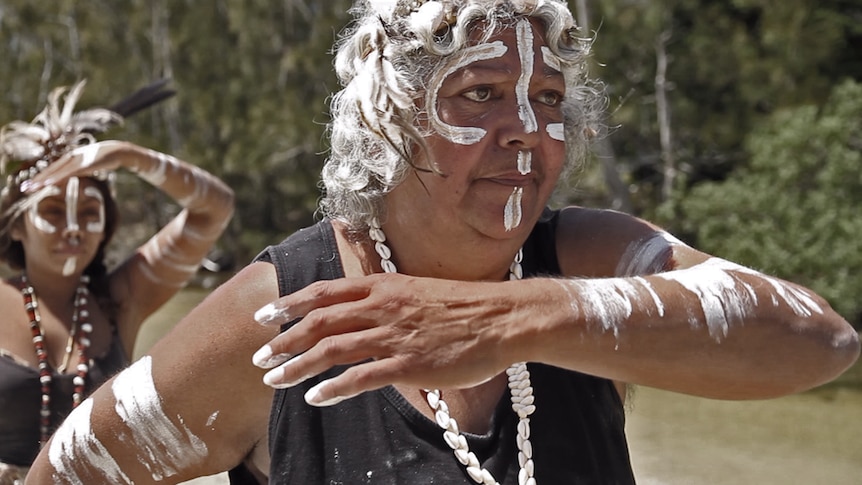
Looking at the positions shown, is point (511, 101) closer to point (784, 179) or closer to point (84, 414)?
point (84, 414)

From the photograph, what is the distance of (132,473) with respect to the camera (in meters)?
1.52

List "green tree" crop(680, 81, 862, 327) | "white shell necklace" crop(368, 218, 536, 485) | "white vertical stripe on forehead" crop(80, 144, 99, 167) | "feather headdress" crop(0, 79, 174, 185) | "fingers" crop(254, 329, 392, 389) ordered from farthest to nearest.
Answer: "green tree" crop(680, 81, 862, 327) < "feather headdress" crop(0, 79, 174, 185) < "white vertical stripe on forehead" crop(80, 144, 99, 167) < "white shell necklace" crop(368, 218, 536, 485) < "fingers" crop(254, 329, 392, 389)

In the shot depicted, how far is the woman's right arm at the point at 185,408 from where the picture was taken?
1449 millimetres

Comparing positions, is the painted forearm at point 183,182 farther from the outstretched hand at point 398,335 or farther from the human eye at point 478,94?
the outstretched hand at point 398,335

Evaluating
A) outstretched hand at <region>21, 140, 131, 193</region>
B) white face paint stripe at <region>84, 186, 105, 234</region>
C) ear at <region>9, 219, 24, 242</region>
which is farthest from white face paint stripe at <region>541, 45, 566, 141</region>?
ear at <region>9, 219, 24, 242</region>

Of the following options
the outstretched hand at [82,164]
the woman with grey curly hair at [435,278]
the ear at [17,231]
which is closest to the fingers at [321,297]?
the woman with grey curly hair at [435,278]

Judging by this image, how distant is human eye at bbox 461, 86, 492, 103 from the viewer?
1.48 metres

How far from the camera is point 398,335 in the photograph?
1.11 m

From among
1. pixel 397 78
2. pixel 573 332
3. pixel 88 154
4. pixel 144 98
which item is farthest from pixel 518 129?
pixel 144 98

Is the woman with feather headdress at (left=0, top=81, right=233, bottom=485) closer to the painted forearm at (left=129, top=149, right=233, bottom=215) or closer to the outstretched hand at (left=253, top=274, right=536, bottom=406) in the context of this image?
the painted forearm at (left=129, top=149, right=233, bottom=215)

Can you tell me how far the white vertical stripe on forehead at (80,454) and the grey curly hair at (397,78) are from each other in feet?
1.70

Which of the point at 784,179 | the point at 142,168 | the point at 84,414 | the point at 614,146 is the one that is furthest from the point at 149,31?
the point at 84,414

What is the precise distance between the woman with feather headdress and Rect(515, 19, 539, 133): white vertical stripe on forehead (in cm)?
191

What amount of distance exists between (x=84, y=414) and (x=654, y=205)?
9.80 m
